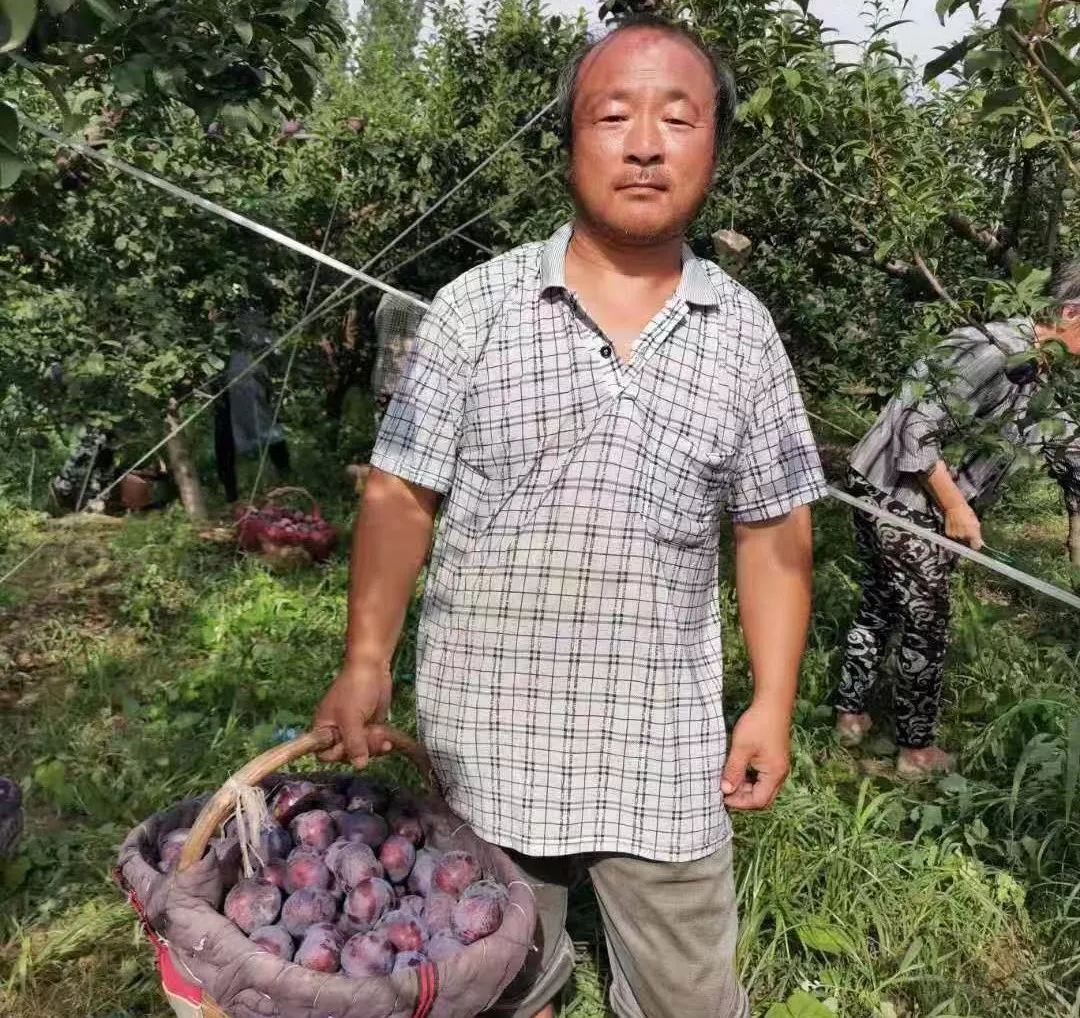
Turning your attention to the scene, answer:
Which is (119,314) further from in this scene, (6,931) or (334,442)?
(6,931)

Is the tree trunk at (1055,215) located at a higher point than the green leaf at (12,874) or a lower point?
higher

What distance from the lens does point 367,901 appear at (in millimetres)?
1229

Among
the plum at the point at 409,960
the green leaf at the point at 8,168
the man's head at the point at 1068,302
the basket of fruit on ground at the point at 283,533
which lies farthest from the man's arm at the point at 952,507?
the basket of fruit on ground at the point at 283,533

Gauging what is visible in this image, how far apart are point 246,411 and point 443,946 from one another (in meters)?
4.74

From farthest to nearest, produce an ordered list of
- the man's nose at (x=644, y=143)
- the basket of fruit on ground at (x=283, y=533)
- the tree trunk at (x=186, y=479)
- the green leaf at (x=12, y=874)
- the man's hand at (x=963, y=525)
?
1. the tree trunk at (x=186, y=479)
2. the basket of fruit on ground at (x=283, y=533)
3. the man's hand at (x=963, y=525)
4. the green leaf at (x=12, y=874)
5. the man's nose at (x=644, y=143)

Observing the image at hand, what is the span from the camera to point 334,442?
570 centimetres

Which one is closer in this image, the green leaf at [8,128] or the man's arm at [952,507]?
the green leaf at [8,128]

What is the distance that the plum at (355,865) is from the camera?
1.26 meters

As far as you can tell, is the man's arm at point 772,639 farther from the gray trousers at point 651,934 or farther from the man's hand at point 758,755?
the gray trousers at point 651,934

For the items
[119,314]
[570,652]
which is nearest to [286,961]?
[570,652]

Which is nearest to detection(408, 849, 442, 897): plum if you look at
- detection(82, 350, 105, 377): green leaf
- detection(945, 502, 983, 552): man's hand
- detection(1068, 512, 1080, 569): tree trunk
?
detection(945, 502, 983, 552): man's hand

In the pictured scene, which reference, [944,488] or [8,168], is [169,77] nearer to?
[8,168]

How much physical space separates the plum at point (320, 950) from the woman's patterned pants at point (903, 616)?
176 centimetres

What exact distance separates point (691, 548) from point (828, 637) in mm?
2193
